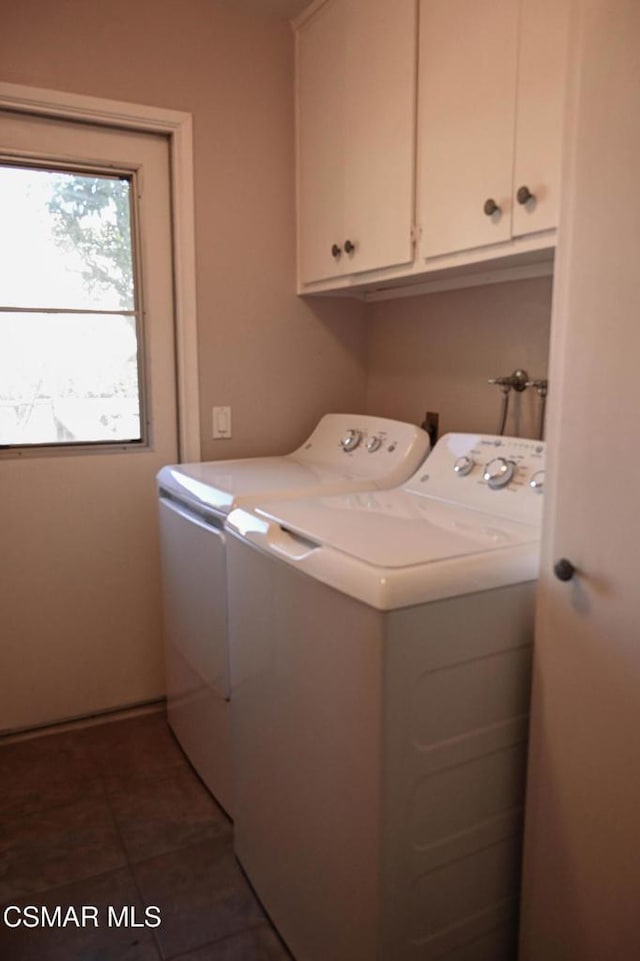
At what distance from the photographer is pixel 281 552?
1301 millimetres

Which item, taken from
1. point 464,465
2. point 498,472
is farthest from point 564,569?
point 464,465

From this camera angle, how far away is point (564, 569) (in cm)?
107

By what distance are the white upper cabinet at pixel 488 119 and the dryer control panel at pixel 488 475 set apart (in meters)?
0.47

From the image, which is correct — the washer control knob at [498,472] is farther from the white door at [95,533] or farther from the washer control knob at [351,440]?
the white door at [95,533]

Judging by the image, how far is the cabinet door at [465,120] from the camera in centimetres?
140

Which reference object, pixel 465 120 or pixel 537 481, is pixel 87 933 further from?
pixel 465 120

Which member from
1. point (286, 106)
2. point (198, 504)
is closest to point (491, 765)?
point (198, 504)

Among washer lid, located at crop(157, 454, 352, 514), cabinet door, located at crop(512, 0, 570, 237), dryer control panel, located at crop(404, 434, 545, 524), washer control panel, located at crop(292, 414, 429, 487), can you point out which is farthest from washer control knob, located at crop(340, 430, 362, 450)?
cabinet door, located at crop(512, 0, 570, 237)

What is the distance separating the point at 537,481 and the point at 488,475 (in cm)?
15

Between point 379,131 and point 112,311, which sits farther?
point 112,311

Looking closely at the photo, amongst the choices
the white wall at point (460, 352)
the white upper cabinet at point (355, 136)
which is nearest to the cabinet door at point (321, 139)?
the white upper cabinet at point (355, 136)

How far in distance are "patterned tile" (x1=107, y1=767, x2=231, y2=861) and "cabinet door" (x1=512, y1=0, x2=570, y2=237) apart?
5.61 ft

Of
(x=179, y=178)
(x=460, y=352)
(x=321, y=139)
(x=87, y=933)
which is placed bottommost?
(x=87, y=933)

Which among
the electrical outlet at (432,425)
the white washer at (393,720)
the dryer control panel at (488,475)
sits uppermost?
the electrical outlet at (432,425)
